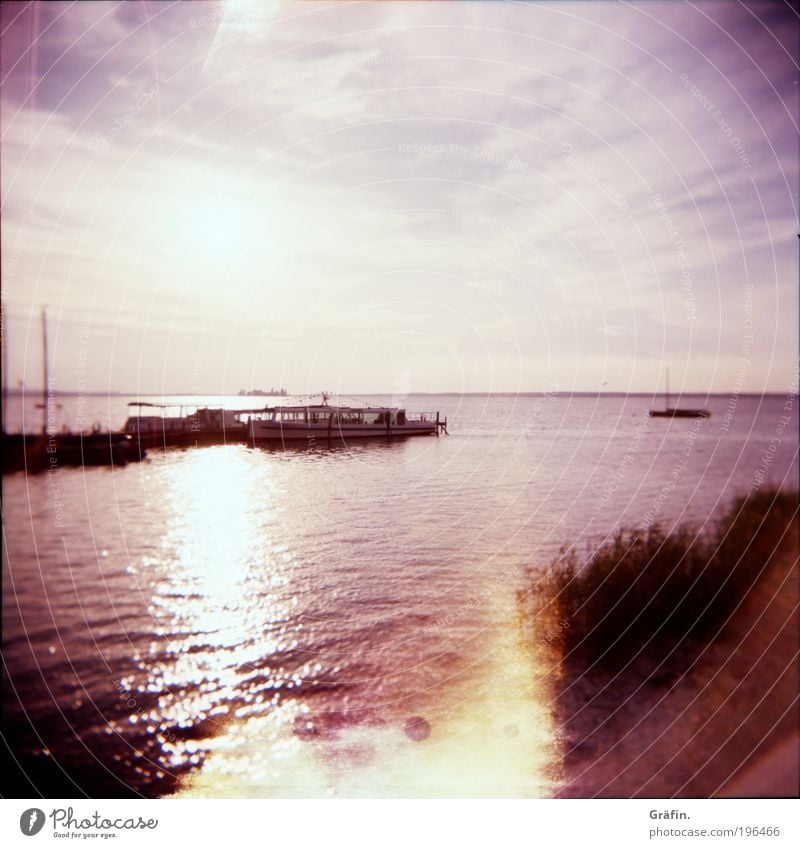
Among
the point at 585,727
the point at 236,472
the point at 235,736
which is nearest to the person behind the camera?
the point at 585,727

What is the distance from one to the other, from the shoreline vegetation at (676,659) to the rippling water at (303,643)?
31 centimetres

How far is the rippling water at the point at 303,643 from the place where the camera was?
437cm

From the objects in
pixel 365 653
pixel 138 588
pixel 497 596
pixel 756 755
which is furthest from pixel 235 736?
pixel 138 588

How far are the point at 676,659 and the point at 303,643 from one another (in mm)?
3310

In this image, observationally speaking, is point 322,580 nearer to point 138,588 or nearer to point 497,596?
point 497,596

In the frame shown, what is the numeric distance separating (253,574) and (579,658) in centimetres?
355

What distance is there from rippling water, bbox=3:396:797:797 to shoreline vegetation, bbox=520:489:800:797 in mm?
306

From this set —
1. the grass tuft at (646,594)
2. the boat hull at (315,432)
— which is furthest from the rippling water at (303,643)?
the grass tuft at (646,594)

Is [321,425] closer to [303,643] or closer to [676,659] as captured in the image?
[303,643]

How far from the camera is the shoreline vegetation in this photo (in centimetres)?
398

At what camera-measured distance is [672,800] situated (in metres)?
3.31

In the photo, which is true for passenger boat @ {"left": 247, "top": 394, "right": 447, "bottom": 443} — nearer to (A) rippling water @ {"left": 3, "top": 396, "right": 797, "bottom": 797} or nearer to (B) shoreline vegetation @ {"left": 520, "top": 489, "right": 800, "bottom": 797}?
(A) rippling water @ {"left": 3, "top": 396, "right": 797, "bottom": 797}

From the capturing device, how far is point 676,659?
16.9 feet

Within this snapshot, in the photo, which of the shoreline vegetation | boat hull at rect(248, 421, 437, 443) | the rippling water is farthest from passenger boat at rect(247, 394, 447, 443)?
the shoreline vegetation
